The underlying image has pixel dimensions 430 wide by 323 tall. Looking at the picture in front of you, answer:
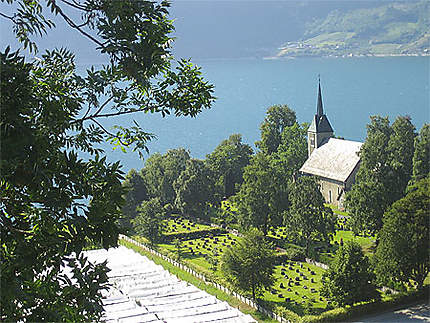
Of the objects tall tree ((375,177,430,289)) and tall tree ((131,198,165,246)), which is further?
tall tree ((131,198,165,246))

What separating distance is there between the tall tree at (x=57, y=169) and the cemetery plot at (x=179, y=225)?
37754mm

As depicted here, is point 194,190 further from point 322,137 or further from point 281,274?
point 322,137

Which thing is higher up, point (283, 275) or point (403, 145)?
point (403, 145)

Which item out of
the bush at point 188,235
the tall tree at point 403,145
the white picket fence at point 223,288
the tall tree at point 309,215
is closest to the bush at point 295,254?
the tall tree at point 309,215

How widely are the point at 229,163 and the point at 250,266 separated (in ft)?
90.5

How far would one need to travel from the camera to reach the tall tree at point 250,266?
1144 inches

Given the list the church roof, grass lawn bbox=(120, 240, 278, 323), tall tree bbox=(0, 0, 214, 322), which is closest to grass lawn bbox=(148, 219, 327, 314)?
grass lawn bbox=(120, 240, 278, 323)

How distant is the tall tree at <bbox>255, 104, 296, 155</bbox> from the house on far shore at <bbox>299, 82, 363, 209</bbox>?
7.18 metres

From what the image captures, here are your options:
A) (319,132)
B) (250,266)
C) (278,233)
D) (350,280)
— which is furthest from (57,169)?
(319,132)

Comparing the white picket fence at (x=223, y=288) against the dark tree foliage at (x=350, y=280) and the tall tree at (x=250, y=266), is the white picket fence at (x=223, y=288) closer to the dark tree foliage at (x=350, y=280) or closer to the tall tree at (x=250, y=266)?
the tall tree at (x=250, y=266)

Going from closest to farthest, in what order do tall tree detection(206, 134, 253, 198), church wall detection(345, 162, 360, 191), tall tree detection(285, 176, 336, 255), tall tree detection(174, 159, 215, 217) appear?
1. tall tree detection(285, 176, 336, 255)
2. tall tree detection(174, 159, 215, 217)
3. church wall detection(345, 162, 360, 191)
4. tall tree detection(206, 134, 253, 198)

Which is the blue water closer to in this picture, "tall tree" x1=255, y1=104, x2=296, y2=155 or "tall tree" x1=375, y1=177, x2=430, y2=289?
"tall tree" x1=255, y1=104, x2=296, y2=155

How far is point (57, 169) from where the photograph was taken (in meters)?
6.47

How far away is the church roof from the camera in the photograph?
2000 inches
